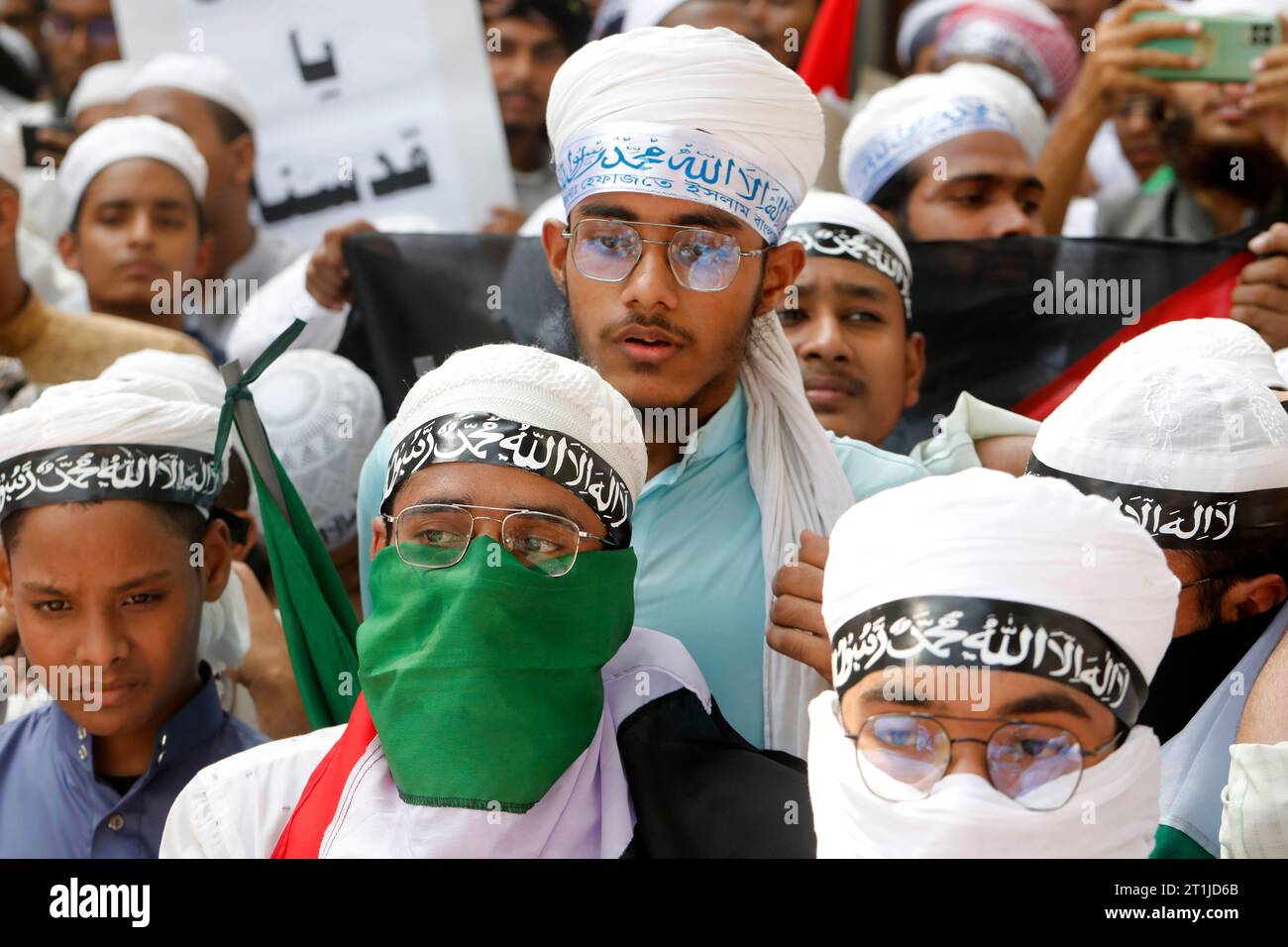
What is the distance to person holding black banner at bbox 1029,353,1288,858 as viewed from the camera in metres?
2.67

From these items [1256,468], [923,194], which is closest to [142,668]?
[1256,468]

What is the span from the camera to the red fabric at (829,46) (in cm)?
522

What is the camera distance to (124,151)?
17.2 feet

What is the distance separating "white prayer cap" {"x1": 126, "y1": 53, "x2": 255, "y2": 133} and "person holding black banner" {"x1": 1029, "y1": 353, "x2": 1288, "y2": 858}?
12.4 ft

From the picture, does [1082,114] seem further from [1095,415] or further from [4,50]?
[4,50]

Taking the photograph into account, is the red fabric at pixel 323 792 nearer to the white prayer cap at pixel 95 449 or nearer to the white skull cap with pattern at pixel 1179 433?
the white prayer cap at pixel 95 449

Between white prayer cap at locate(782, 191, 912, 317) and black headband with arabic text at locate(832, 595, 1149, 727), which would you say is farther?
white prayer cap at locate(782, 191, 912, 317)

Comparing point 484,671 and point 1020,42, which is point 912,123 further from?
point 484,671

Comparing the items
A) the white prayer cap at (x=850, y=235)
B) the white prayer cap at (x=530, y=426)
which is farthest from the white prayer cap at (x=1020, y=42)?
the white prayer cap at (x=530, y=426)

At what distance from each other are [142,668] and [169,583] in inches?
6.4

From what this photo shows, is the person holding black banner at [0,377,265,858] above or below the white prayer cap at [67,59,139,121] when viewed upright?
below
